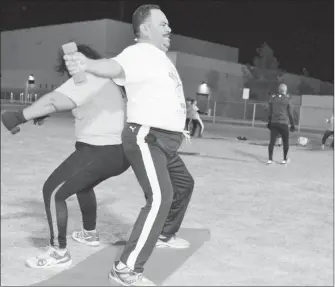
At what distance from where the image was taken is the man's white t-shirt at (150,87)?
2980mm

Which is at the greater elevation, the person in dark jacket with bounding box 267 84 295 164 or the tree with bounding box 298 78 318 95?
the tree with bounding box 298 78 318 95

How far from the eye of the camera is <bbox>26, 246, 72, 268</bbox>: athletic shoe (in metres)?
3.51

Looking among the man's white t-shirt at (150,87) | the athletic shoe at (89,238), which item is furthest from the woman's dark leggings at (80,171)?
the athletic shoe at (89,238)

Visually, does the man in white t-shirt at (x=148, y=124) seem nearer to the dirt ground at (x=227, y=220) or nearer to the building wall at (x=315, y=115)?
the dirt ground at (x=227, y=220)

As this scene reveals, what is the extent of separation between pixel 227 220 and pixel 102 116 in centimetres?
231

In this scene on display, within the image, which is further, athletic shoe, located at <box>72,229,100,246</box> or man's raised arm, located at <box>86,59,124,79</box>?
athletic shoe, located at <box>72,229,100,246</box>

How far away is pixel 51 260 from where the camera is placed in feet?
11.5

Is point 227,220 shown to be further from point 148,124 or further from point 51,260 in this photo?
point 148,124

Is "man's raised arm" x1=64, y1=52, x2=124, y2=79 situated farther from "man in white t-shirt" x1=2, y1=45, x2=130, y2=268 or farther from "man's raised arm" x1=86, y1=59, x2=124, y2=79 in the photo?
"man in white t-shirt" x1=2, y1=45, x2=130, y2=268

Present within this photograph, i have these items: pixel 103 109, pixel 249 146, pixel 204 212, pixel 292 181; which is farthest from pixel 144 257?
pixel 249 146

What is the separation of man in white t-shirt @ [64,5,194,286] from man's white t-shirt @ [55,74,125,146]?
11.1 inches

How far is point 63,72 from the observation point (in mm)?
3506

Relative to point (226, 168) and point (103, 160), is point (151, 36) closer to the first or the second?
point (103, 160)

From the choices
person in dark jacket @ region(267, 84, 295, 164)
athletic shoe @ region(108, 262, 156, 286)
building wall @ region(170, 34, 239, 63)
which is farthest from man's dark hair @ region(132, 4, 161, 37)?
building wall @ region(170, 34, 239, 63)
